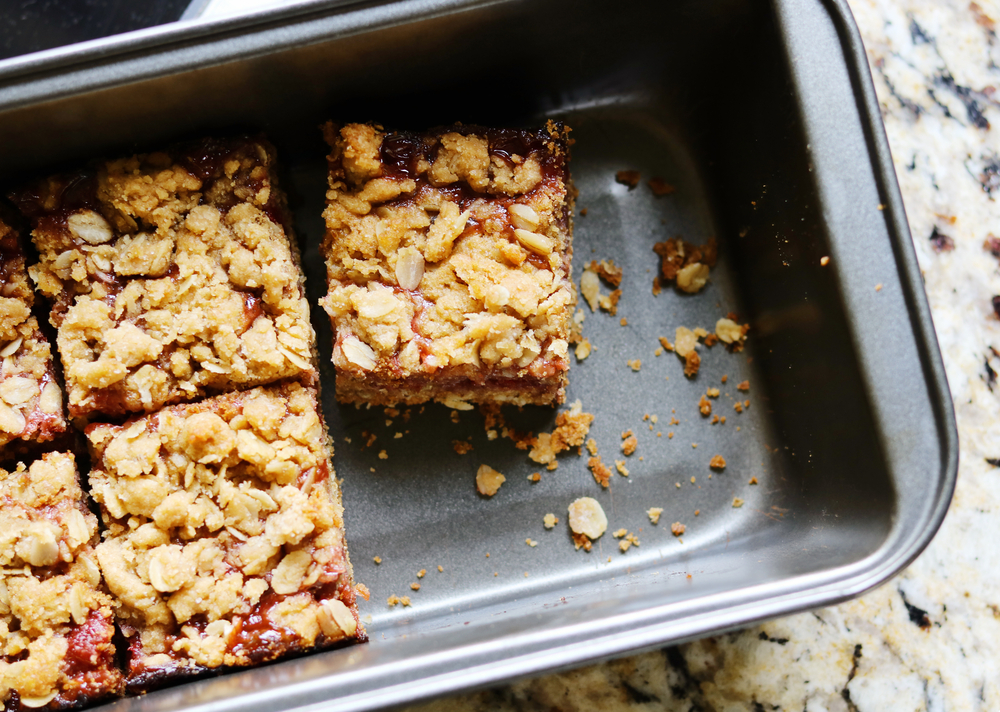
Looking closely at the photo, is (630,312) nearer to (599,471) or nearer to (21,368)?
(599,471)

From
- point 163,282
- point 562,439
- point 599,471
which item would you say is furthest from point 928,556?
point 163,282

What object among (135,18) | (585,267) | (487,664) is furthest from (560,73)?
(487,664)

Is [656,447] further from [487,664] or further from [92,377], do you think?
[92,377]

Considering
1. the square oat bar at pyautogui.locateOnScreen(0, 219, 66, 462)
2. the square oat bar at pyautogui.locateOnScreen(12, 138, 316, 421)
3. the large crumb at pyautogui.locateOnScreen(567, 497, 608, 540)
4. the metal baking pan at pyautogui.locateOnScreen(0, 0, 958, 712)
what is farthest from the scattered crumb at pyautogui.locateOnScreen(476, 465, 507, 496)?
the square oat bar at pyautogui.locateOnScreen(0, 219, 66, 462)

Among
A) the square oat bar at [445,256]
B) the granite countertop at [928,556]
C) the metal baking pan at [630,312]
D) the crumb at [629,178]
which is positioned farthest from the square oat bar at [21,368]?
the crumb at [629,178]

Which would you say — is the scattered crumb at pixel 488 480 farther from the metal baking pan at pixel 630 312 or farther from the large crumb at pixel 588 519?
the large crumb at pixel 588 519

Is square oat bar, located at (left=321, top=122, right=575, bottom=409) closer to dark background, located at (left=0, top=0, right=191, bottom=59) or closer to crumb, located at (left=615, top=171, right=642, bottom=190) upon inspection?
crumb, located at (left=615, top=171, right=642, bottom=190)

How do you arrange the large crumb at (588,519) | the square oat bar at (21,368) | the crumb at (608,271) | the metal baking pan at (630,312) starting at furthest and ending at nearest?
1. the crumb at (608,271)
2. the large crumb at (588,519)
3. the square oat bar at (21,368)
4. the metal baking pan at (630,312)
